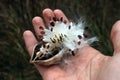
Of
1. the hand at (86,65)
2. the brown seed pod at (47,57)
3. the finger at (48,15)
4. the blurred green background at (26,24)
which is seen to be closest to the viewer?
the hand at (86,65)

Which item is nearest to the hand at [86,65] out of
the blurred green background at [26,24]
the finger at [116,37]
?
the finger at [116,37]

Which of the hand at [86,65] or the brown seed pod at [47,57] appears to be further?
the brown seed pod at [47,57]

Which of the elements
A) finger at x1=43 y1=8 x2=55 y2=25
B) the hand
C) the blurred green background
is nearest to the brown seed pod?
the hand

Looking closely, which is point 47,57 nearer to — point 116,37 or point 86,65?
point 86,65

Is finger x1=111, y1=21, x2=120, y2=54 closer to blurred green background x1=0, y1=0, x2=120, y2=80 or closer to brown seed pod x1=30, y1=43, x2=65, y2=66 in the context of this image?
brown seed pod x1=30, y1=43, x2=65, y2=66

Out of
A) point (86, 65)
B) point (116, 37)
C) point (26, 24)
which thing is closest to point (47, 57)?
point (86, 65)

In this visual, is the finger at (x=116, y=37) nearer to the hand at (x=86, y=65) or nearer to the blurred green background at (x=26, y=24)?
the hand at (x=86, y=65)
